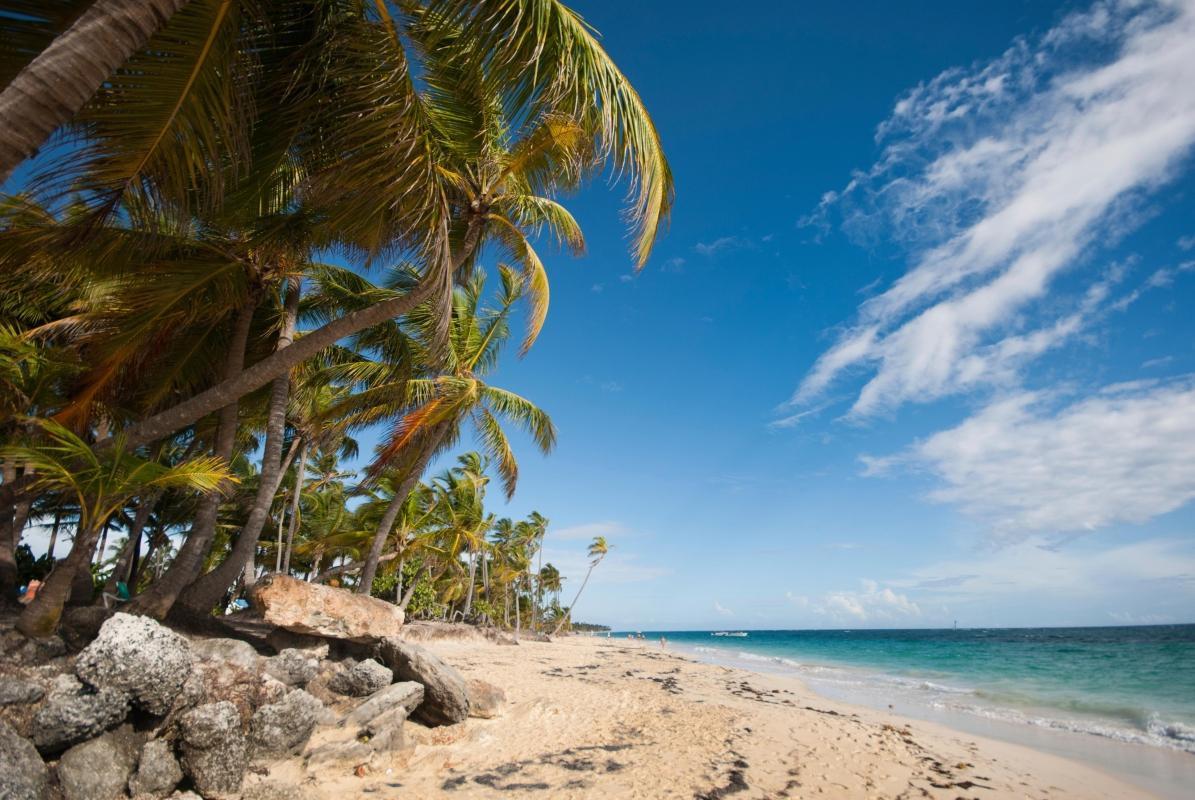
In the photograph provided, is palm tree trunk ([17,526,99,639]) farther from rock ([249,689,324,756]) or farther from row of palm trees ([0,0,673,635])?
rock ([249,689,324,756])

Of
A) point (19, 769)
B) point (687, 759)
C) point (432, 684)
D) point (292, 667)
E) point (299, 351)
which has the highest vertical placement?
point (299, 351)

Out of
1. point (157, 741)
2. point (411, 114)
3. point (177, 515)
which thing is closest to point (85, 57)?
point (411, 114)

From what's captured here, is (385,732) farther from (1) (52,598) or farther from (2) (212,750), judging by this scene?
(1) (52,598)

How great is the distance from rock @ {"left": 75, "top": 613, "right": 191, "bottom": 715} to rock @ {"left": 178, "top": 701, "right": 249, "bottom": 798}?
30cm

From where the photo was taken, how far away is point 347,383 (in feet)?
38.1

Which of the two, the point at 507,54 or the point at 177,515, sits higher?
the point at 507,54

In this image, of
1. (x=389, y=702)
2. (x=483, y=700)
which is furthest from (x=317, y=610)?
(x=483, y=700)

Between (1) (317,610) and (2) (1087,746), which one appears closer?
(1) (317,610)

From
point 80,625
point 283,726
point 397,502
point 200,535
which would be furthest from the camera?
point 397,502

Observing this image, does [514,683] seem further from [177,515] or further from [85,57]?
[177,515]

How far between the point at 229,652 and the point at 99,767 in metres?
1.66

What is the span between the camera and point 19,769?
3.80 m

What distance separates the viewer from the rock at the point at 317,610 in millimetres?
7062

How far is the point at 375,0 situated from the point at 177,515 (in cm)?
1874
